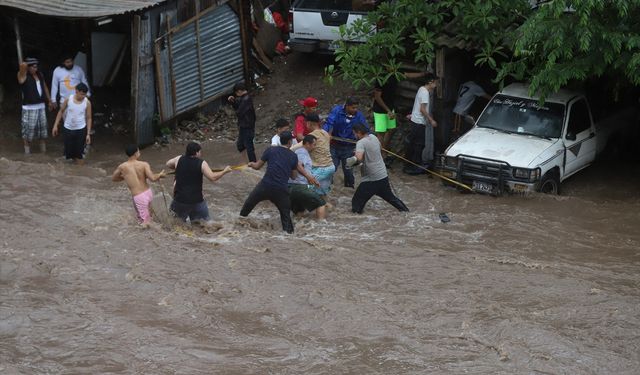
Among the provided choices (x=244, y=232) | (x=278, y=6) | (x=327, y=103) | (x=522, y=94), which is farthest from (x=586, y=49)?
(x=278, y=6)

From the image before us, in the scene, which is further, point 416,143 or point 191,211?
point 416,143

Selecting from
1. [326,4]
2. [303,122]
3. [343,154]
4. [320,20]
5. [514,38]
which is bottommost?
[343,154]

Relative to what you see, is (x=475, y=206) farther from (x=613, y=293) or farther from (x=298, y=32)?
(x=298, y=32)

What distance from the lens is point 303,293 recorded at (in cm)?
969

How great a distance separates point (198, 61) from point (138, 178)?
→ 6.12m

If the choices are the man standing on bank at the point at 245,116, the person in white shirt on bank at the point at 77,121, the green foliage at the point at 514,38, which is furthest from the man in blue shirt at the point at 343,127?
the person in white shirt on bank at the point at 77,121

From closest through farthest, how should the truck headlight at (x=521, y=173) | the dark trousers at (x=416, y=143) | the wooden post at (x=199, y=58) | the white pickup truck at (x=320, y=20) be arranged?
the truck headlight at (x=521, y=173), the dark trousers at (x=416, y=143), the wooden post at (x=199, y=58), the white pickup truck at (x=320, y=20)

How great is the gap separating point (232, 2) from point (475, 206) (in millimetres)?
6842

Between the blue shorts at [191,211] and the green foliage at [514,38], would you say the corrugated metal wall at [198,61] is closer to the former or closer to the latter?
the green foliage at [514,38]

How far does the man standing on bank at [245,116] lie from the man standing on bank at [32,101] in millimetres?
3190

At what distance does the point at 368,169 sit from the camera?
39.8 feet

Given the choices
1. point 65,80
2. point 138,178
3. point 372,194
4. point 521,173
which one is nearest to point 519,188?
point 521,173

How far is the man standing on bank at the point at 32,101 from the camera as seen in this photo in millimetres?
14695

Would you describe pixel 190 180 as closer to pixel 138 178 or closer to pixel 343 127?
pixel 138 178
